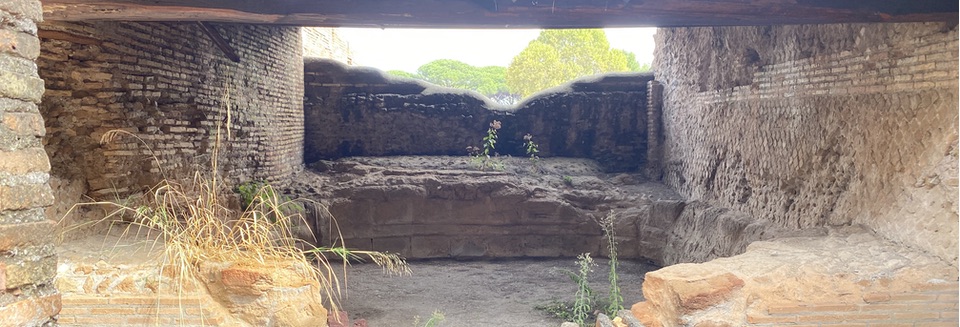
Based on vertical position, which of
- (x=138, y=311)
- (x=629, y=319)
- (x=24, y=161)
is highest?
(x=24, y=161)

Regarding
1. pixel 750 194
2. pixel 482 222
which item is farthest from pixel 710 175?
pixel 482 222

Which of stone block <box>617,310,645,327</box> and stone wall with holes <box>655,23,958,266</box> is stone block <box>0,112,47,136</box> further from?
stone wall with holes <box>655,23,958,266</box>

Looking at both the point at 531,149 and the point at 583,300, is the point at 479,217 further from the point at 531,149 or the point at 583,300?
the point at 583,300

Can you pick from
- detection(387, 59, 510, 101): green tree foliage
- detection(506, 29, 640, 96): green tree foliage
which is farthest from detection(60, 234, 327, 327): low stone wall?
detection(387, 59, 510, 101): green tree foliage

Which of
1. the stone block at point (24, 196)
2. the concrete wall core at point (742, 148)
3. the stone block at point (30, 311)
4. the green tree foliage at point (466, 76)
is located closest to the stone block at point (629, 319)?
the concrete wall core at point (742, 148)

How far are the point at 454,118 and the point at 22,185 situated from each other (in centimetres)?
958

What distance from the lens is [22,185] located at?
1903mm

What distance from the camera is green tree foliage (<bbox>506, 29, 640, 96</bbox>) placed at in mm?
23844

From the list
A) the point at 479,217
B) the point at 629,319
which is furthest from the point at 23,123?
the point at 479,217

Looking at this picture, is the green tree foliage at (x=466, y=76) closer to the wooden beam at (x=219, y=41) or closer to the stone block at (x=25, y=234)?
the wooden beam at (x=219, y=41)

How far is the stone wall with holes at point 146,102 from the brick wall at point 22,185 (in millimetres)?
2069

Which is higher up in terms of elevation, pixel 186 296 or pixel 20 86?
pixel 20 86

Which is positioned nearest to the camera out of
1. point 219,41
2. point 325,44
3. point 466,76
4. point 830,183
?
point 830,183

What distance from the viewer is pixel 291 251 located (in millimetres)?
3576
